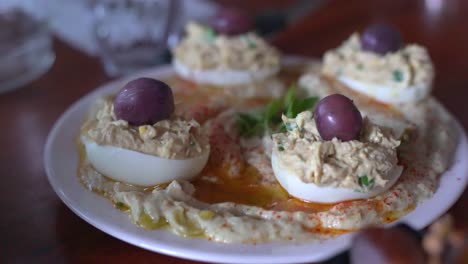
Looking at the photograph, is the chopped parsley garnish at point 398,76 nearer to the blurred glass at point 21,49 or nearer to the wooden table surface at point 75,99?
the wooden table surface at point 75,99

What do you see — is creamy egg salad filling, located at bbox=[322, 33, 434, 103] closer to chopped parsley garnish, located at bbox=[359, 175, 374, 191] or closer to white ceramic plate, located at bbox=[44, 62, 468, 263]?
white ceramic plate, located at bbox=[44, 62, 468, 263]

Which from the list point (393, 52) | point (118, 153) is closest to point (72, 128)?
point (118, 153)

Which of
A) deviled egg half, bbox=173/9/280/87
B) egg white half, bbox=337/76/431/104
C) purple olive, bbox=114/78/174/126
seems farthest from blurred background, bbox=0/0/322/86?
purple olive, bbox=114/78/174/126

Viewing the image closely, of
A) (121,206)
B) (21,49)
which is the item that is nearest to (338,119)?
(121,206)

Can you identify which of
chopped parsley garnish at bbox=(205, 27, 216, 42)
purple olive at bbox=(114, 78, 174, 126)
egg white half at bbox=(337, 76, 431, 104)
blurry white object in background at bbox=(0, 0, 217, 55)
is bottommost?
blurry white object in background at bbox=(0, 0, 217, 55)

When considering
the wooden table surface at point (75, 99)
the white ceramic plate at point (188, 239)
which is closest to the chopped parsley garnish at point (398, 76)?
the white ceramic plate at point (188, 239)

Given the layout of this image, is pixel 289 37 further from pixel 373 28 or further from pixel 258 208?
pixel 258 208
